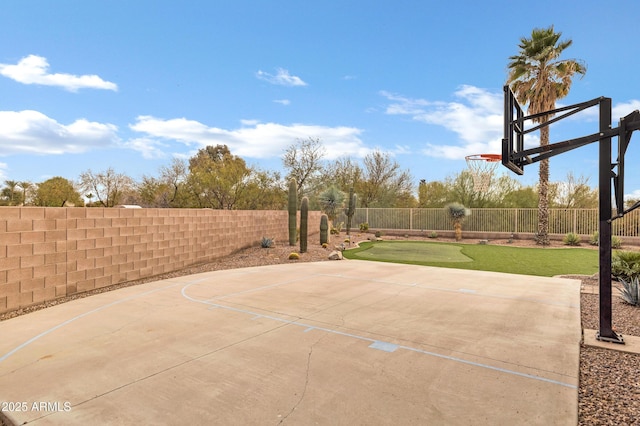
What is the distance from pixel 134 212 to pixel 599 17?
15.1 meters

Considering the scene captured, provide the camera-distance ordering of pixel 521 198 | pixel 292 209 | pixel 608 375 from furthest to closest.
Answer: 1. pixel 521 198
2. pixel 292 209
3. pixel 608 375

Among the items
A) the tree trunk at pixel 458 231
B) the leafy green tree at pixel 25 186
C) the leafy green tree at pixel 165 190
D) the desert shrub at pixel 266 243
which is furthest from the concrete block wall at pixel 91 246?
the leafy green tree at pixel 25 186

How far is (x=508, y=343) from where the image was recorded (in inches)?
194

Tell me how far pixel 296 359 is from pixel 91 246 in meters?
6.90

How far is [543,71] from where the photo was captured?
18500 mm

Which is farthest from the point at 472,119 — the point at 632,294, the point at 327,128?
the point at 632,294

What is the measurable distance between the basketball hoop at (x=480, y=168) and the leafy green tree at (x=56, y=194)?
94.5 ft

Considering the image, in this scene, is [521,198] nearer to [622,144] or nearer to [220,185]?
[220,185]

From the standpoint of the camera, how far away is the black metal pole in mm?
5012

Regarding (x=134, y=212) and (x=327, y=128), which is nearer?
(x=134, y=212)

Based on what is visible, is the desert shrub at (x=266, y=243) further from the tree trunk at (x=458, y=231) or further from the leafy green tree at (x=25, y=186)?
the leafy green tree at (x=25, y=186)

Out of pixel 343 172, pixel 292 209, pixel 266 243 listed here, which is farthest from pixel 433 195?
pixel 266 243

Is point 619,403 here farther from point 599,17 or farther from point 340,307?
point 599,17

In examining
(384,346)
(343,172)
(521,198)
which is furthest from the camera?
(343,172)
